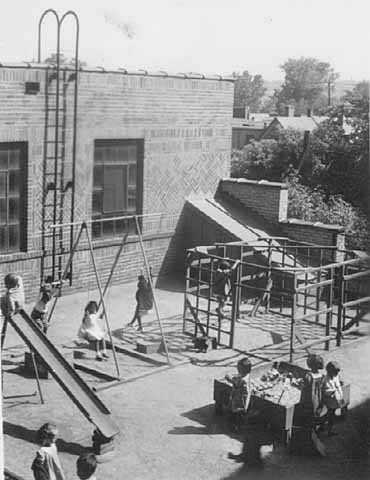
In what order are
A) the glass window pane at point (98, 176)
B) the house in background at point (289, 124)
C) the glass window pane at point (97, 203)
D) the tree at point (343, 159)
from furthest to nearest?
the house in background at point (289, 124) → the tree at point (343, 159) → the glass window pane at point (97, 203) → the glass window pane at point (98, 176)

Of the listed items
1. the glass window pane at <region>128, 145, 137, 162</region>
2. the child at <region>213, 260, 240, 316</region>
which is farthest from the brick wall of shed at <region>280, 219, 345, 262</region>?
the child at <region>213, 260, 240, 316</region>

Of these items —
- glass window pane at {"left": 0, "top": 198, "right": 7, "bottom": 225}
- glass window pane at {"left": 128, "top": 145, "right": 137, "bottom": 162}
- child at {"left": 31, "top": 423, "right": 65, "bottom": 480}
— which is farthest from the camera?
glass window pane at {"left": 128, "top": 145, "right": 137, "bottom": 162}

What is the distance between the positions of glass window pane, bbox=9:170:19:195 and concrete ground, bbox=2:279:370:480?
11.8 ft

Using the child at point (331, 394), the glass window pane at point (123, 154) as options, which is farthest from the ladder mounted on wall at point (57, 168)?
the child at point (331, 394)

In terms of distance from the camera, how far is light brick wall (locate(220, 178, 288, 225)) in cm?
2123

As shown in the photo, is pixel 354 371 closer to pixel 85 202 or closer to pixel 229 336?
pixel 229 336

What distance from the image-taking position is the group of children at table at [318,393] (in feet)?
36.7

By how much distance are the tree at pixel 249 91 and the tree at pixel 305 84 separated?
6.98 metres

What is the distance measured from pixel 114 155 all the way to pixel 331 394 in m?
9.96

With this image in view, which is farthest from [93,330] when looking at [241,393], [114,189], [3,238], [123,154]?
[123,154]

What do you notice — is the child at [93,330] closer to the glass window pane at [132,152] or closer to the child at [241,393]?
the child at [241,393]

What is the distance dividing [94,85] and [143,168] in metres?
2.63

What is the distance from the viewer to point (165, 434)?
1115 cm

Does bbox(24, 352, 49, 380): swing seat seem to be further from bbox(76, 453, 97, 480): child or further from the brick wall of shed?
the brick wall of shed
